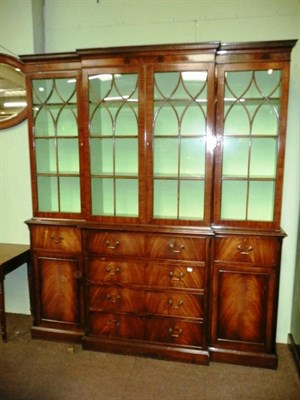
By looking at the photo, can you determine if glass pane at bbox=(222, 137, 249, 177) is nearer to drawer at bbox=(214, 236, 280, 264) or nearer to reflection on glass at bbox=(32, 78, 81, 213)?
drawer at bbox=(214, 236, 280, 264)

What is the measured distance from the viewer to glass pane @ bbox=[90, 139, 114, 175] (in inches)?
92.2

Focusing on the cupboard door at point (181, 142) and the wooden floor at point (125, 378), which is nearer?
the wooden floor at point (125, 378)

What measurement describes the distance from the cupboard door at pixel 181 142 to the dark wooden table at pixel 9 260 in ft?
3.87

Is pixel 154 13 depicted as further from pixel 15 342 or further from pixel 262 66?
pixel 15 342

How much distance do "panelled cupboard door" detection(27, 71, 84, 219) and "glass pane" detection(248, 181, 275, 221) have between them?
4.20ft

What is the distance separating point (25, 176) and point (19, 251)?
0.67 metres

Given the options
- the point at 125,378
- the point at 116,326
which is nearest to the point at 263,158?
the point at 116,326

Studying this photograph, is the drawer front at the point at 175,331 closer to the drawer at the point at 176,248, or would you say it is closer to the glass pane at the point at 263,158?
the drawer at the point at 176,248

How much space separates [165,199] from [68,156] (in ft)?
2.92

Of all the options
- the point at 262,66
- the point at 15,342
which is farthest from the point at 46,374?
the point at 262,66

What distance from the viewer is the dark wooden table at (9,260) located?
2.38 metres

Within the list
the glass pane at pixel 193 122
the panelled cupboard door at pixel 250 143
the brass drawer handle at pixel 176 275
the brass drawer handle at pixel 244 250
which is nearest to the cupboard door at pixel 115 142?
the glass pane at pixel 193 122

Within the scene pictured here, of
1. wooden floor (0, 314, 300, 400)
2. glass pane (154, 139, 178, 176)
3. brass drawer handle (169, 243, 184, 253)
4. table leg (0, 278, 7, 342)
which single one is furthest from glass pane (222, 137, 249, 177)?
table leg (0, 278, 7, 342)

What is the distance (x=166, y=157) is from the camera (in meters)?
2.33
